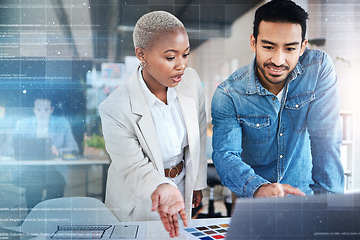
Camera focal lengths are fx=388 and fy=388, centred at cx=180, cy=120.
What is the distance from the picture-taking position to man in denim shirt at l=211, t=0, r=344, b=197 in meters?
1.87

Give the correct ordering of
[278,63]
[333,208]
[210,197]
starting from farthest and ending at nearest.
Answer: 1. [210,197]
2. [278,63]
3. [333,208]

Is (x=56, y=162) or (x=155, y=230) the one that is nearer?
(x=155, y=230)

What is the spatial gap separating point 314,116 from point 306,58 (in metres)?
0.29

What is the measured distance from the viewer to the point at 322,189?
193 cm

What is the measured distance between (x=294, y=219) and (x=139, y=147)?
785mm

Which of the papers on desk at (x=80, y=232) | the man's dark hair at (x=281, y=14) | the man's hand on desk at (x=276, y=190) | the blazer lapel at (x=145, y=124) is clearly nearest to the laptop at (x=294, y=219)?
the man's hand on desk at (x=276, y=190)

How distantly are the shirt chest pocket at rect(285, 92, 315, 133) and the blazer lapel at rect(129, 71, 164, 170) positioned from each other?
66 centimetres

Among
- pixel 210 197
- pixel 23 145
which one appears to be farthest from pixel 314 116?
pixel 23 145

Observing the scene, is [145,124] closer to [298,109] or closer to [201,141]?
[201,141]

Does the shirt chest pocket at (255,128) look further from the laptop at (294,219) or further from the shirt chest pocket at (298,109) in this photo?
the laptop at (294,219)

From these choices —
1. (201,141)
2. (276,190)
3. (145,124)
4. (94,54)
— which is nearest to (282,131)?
(276,190)

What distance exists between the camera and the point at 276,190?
190 cm

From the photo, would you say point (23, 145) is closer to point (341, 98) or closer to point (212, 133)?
point (212, 133)

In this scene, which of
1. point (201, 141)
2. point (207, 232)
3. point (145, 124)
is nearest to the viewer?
point (207, 232)
